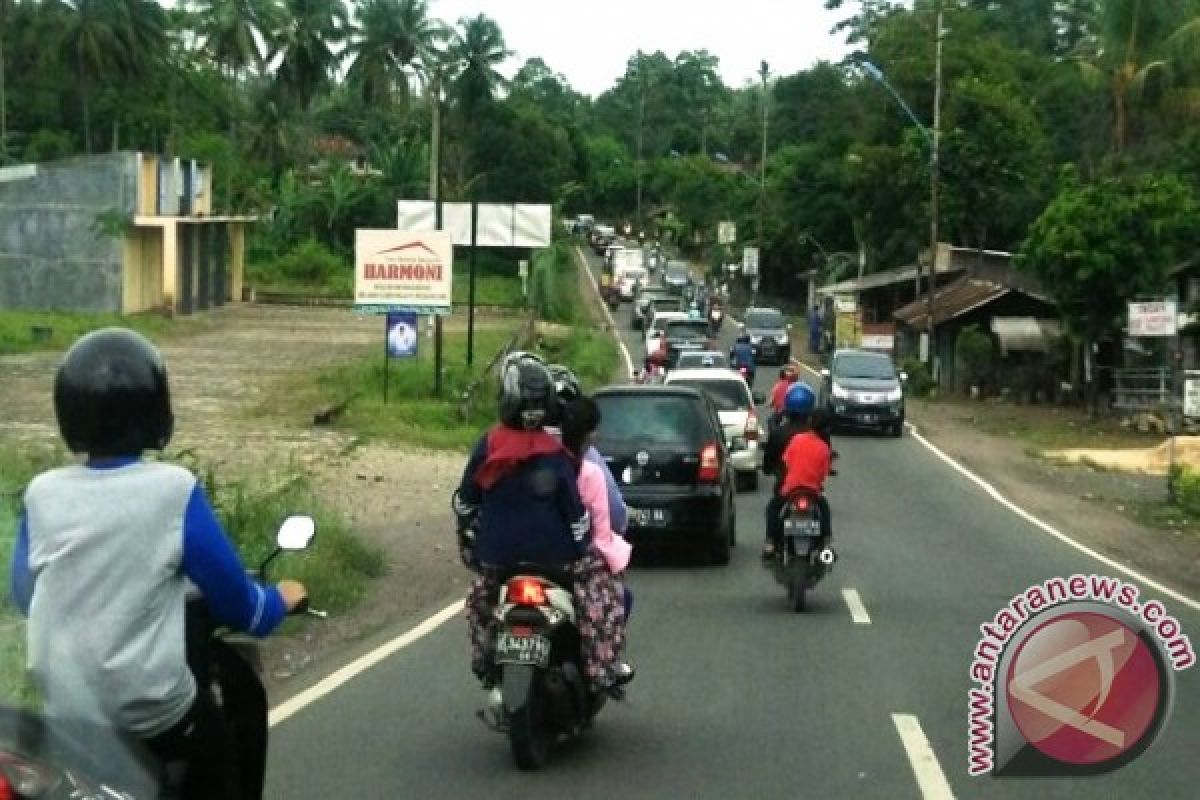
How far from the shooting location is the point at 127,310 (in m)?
60.2

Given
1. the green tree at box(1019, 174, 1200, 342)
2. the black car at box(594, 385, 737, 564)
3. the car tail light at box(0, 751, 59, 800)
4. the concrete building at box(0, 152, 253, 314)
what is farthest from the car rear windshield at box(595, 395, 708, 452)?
the concrete building at box(0, 152, 253, 314)

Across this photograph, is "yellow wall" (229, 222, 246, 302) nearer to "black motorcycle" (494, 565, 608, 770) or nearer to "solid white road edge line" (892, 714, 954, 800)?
"solid white road edge line" (892, 714, 954, 800)

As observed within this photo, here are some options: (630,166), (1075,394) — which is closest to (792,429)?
(1075,394)

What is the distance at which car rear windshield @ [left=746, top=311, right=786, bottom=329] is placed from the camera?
64375 mm

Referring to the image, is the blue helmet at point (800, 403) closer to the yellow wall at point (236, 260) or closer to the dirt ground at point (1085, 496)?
the dirt ground at point (1085, 496)

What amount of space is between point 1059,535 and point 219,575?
718 inches

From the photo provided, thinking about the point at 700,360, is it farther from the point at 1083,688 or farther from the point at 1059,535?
the point at 1083,688

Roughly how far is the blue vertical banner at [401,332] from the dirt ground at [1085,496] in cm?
1046

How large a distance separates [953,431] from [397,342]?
507 inches

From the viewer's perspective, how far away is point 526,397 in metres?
8.75

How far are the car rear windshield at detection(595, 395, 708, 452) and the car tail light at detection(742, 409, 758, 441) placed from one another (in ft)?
25.9

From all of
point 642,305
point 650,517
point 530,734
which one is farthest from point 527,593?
point 642,305

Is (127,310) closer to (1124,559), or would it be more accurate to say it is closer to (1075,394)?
(1075,394)

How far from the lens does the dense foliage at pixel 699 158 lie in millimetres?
55625
